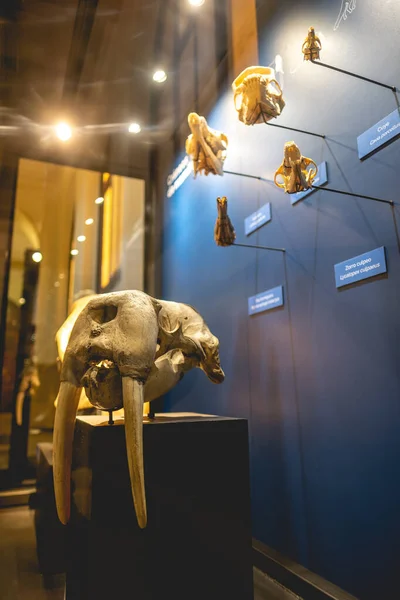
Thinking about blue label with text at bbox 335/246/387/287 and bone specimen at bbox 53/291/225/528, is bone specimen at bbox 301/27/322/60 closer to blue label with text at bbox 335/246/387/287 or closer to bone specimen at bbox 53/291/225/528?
blue label with text at bbox 335/246/387/287

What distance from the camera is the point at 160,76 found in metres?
3.80

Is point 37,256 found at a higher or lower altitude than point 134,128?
lower

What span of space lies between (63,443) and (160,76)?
3237 millimetres

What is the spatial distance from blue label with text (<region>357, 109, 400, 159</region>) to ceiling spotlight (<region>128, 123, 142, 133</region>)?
2835mm

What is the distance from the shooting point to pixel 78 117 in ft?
13.7

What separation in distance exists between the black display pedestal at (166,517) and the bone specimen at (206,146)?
1633mm

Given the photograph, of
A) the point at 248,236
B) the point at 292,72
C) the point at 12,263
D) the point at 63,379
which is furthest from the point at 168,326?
the point at 12,263

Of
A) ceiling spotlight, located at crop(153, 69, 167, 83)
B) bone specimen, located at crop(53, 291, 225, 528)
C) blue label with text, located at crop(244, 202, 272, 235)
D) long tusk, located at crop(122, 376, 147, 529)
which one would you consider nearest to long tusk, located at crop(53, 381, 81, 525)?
bone specimen, located at crop(53, 291, 225, 528)

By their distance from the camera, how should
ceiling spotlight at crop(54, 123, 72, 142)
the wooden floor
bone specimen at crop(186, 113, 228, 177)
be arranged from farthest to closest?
1. ceiling spotlight at crop(54, 123, 72, 142)
2. bone specimen at crop(186, 113, 228, 177)
3. the wooden floor

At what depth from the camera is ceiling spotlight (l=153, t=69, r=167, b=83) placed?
12.3ft

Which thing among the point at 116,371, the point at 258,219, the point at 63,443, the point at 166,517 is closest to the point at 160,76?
the point at 258,219

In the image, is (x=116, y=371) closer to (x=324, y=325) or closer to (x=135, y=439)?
(x=135, y=439)

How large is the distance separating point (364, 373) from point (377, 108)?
4.04ft

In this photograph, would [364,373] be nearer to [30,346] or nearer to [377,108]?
[377,108]
